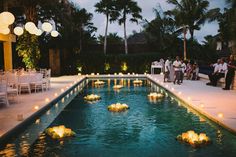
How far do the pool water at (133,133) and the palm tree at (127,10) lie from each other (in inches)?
910

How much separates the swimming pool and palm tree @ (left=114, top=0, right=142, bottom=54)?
23.1 m

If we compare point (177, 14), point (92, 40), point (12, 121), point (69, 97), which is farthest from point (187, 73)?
point (92, 40)

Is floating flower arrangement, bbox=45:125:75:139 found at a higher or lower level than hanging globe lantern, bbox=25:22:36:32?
lower

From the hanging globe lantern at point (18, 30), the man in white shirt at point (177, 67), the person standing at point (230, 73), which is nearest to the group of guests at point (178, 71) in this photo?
the man in white shirt at point (177, 67)

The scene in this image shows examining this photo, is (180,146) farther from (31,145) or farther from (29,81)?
(29,81)

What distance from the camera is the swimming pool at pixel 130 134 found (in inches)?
260

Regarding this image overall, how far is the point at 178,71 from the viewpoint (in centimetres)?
1812

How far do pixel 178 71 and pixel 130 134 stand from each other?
10.6m

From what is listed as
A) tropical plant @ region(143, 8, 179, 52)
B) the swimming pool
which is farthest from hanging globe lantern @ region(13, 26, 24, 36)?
tropical plant @ region(143, 8, 179, 52)

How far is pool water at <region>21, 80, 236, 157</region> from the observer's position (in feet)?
21.5

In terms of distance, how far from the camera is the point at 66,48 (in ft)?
96.8

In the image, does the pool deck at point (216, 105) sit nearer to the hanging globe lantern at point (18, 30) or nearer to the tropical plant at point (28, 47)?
the tropical plant at point (28, 47)

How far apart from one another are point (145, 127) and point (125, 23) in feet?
88.0

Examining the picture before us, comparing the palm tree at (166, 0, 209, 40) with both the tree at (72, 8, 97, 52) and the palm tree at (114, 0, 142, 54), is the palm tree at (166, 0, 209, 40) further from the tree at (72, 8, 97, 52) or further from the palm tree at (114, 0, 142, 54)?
the tree at (72, 8, 97, 52)
